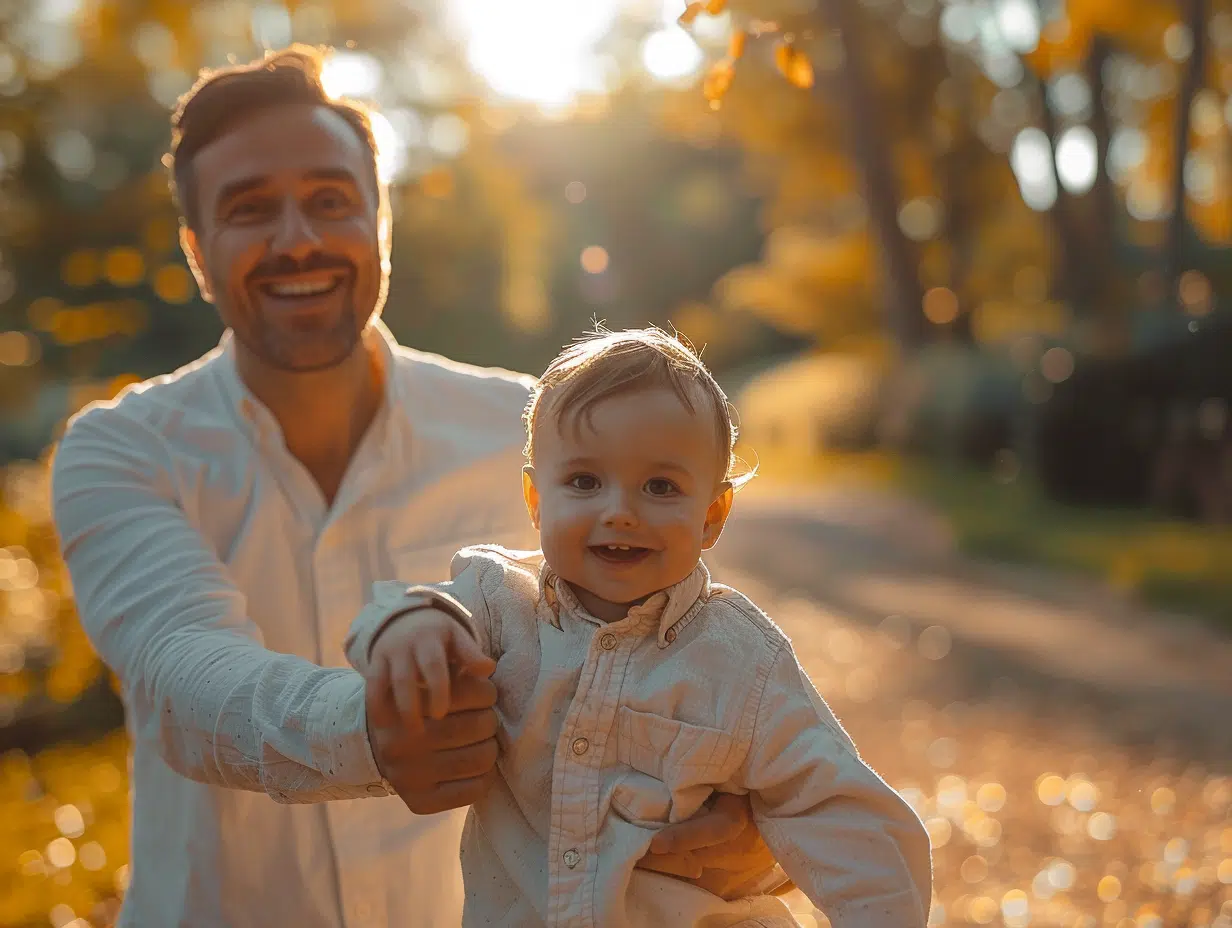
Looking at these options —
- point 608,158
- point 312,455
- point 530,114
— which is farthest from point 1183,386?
point 608,158

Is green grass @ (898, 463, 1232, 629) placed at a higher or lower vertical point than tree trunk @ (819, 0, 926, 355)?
lower

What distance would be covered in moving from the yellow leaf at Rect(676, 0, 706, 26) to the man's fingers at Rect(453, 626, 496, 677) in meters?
1.55

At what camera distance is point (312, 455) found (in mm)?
2748

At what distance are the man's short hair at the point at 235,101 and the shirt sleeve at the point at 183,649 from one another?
54 cm

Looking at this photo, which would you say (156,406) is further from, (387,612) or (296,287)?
(387,612)

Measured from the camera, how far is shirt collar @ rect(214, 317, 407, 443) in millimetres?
2646

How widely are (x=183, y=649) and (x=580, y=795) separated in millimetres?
677

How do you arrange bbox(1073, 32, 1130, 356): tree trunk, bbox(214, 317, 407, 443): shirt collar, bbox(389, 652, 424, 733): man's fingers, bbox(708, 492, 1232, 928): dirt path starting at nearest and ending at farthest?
bbox(389, 652, 424, 733): man's fingers
bbox(214, 317, 407, 443): shirt collar
bbox(708, 492, 1232, 928): dirt path
bbox(1073, 32, 1130, 356): tree trunk

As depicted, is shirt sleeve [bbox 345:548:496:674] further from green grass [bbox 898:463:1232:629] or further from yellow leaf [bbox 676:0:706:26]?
green grass [bbox 898:463:1232:629]

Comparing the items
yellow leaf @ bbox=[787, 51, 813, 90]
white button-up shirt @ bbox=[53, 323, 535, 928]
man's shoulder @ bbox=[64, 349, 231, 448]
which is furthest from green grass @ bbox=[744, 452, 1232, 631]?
man's shoulder @ bbox=[64, 349, 231, 448]

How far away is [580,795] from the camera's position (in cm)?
183

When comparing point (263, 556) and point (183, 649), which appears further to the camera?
point (263, 556)

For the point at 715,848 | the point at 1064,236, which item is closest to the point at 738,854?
the point at 715,848

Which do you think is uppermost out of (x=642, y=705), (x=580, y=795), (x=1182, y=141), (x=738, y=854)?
(x=642, y=705)
